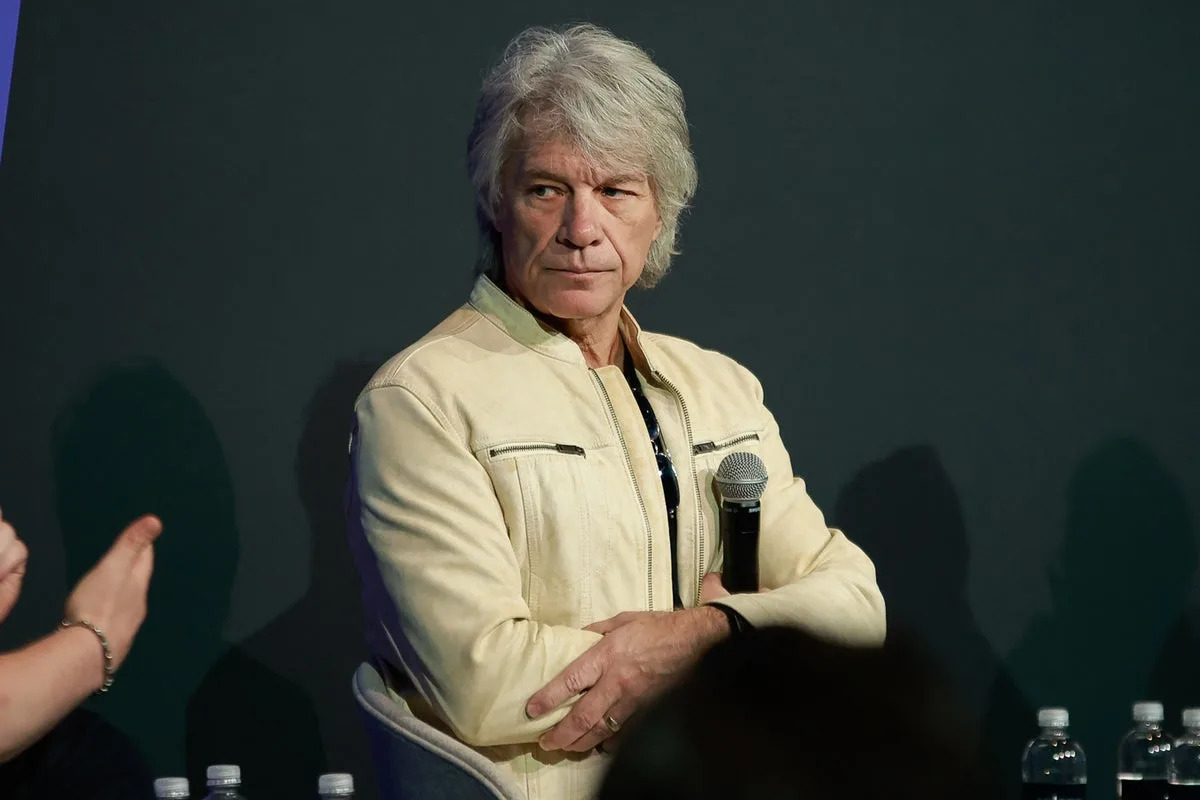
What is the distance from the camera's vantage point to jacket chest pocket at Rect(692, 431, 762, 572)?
99.1 inches

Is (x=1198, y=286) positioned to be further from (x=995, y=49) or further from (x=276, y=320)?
(x=276, y=320)

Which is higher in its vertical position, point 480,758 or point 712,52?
point 712,52

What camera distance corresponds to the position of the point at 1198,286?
4.00 metres

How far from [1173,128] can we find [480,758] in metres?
2.73

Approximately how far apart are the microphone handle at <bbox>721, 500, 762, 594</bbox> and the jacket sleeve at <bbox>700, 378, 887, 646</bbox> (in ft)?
0.19

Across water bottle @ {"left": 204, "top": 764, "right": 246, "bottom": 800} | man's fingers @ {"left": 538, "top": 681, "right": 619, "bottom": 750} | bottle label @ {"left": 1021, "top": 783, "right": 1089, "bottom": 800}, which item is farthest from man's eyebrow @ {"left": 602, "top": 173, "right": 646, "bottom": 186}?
bottle label @ {"left": 1021, "top": 783, "right": 1089, "bottom": 800}

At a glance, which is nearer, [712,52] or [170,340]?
[170,340]

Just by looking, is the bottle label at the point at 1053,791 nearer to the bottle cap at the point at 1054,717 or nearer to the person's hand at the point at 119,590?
the bottle cap at the point at 1054,717

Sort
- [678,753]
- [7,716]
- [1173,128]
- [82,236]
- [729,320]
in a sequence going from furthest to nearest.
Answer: [1173,128] < [729,320] < [82,236] < [7,716] < [678,753]

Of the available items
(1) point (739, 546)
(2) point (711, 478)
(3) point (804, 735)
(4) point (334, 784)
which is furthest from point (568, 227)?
(3) point (804, 735)

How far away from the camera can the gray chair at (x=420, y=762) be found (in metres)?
2.10

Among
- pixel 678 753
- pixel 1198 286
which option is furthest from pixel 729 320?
pixel 678 753

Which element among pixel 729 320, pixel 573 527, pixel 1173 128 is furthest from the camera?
pixel 1173 128

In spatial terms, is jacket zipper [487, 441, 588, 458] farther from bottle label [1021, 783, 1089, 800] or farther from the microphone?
bottle label [1021, 783, 1089, 800]
